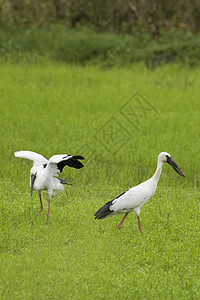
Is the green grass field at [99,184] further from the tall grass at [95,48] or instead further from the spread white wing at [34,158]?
the tall grass at [95,48]

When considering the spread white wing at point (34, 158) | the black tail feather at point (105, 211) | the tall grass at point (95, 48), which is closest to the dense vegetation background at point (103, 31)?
the tall grass at point (95, 48)

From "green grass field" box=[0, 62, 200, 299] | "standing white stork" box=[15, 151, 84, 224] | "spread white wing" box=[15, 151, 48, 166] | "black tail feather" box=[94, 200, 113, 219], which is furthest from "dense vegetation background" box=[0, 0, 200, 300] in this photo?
"spread white wing" box=[15, 151, 48, 166]

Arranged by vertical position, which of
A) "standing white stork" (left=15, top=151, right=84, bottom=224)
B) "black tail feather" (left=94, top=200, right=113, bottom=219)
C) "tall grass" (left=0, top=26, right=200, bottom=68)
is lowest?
"tall grass" (left=0, top=26, right=200, bottom=68)

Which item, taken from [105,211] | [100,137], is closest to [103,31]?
[100,137]

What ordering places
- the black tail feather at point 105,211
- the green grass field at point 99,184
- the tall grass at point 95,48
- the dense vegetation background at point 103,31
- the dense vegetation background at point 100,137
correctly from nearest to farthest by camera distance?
the green grass field at point 99,184, the dense vegetation background at point 100,137, the black tail feather at point 105,211, the tall grass at point 95,48, the dense vegetation background at point 103,31

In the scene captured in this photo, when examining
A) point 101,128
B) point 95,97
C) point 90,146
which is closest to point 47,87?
point 95,97

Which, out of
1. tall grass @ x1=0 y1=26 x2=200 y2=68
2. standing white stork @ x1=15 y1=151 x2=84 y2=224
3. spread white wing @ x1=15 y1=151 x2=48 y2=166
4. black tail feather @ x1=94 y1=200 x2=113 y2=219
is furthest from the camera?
tall grass @ x1=0 y1=26 x2=200 y2=68

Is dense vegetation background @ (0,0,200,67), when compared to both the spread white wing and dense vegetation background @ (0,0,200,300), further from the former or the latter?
the spread white wing

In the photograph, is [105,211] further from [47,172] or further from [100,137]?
[100,137]

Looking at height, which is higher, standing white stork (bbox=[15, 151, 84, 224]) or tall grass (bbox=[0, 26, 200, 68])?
standing white stork (bbox=[15, 151, 84, 224])

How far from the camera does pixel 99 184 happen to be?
657 centimetres

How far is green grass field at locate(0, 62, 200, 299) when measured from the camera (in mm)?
4059

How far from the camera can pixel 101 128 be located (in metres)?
8.73

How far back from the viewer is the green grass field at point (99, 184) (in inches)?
160
